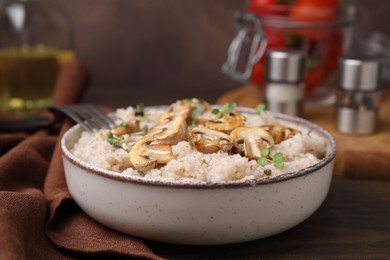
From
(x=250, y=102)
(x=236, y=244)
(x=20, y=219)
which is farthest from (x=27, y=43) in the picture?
(x=236, y=244)

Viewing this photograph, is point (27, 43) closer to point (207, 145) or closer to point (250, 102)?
point (250, 102)

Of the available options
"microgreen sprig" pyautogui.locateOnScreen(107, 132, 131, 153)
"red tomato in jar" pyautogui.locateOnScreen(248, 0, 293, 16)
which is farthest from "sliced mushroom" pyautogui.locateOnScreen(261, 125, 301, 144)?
"red tomato in jar" pyautogui.locateOnScreen(248, 0, 293, 16)

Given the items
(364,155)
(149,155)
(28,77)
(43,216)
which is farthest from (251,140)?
(28,77)

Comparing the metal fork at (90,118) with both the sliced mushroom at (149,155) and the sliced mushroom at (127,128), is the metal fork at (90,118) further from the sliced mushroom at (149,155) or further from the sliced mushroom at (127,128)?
the sliced mushroom at (149,155)

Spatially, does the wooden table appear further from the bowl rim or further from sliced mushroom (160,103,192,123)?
sliced mushroom (160,103,192,123)

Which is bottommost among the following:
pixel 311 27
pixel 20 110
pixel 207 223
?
pixel 20 110
